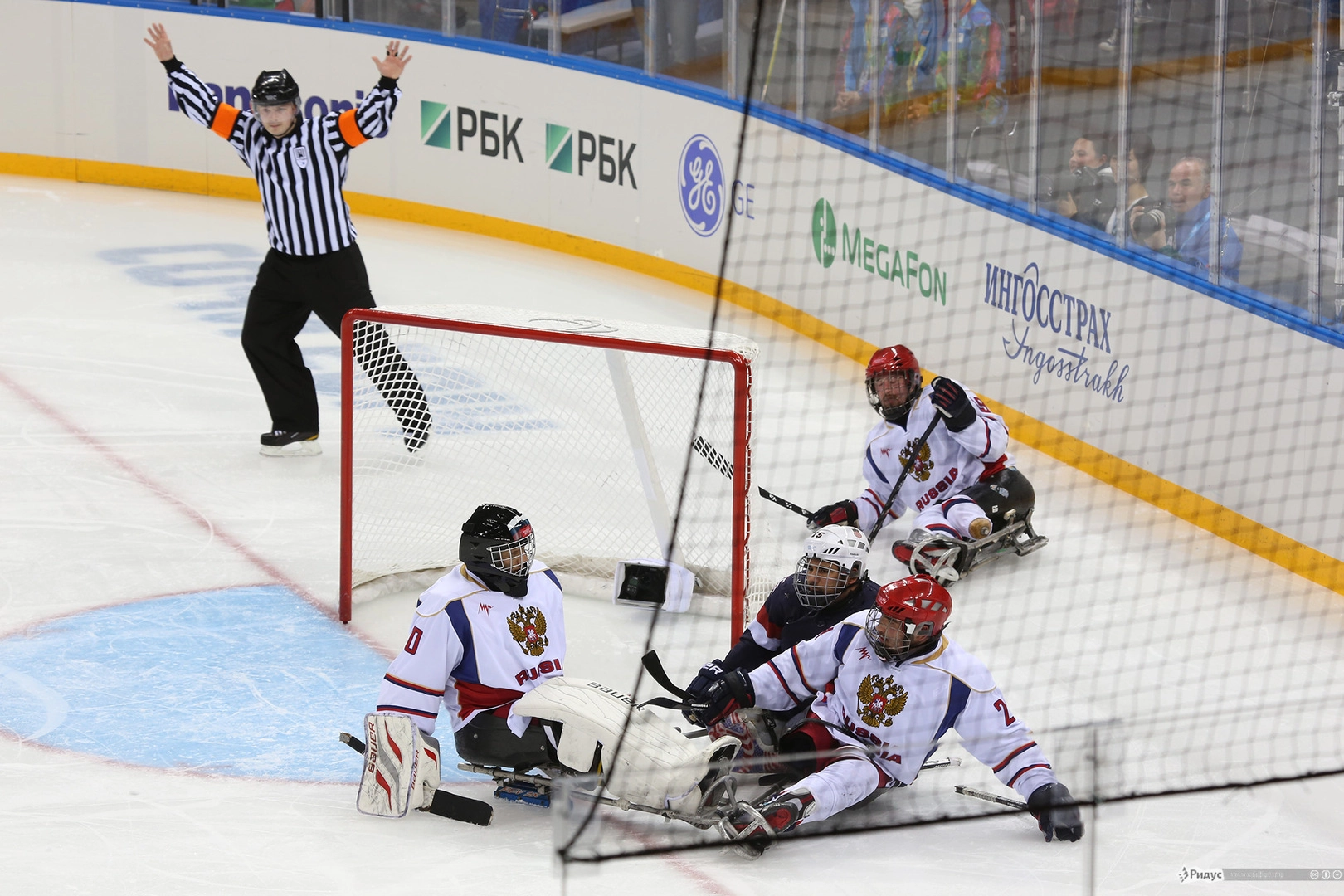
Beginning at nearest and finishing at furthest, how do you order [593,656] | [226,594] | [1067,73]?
[593,656] → [226,594] → [1067,73]

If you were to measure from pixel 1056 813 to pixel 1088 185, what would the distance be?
13.3ft

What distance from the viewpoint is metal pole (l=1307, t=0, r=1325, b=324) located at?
669 cm

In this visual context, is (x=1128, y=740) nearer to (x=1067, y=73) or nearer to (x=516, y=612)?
(x=516, y=612)

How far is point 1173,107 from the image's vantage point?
734cm

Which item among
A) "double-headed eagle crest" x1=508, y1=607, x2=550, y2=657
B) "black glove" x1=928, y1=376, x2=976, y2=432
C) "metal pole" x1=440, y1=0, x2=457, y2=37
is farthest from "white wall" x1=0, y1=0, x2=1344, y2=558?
"double-headed eagle crest" x1=508, y1=607, x2=550, y2=657

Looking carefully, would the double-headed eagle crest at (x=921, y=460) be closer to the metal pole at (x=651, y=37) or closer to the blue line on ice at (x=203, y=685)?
the blue line on ice at (x=203, y=685)

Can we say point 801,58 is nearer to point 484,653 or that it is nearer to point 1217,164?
point 1217,164

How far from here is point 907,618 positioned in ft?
14.6

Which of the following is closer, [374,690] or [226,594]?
[374,690]

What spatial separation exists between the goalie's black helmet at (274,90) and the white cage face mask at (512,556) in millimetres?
3291

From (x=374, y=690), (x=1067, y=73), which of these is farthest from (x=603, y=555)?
(x=1067, y=73)

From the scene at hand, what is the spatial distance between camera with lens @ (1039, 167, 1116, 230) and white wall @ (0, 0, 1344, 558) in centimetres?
15

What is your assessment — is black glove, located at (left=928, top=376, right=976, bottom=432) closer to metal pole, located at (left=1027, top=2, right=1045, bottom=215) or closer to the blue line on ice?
metal pole, located at (left=1027, top=2, right=1045, bottom=215)

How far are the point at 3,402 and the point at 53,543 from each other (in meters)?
1.87
